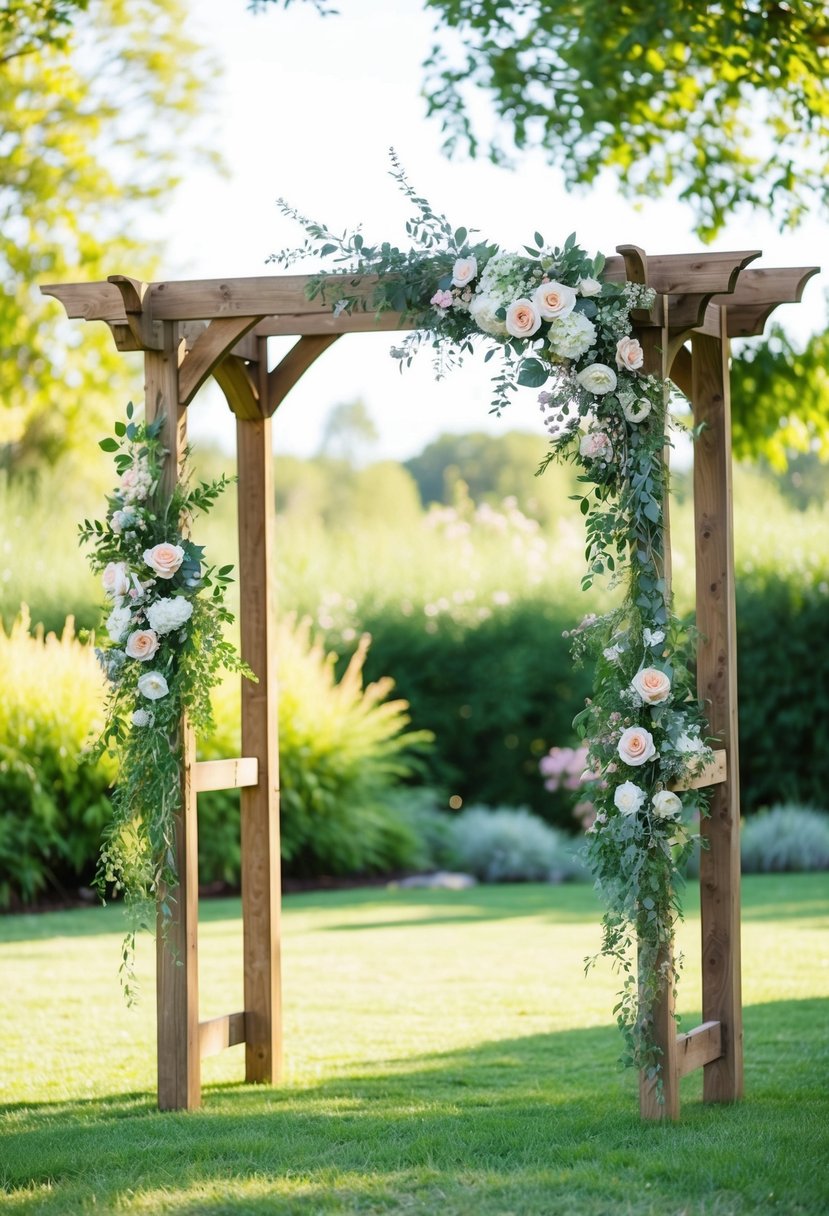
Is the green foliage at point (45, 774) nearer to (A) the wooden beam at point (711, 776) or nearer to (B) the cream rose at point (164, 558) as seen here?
(B) the cream rose at point (164, 558)

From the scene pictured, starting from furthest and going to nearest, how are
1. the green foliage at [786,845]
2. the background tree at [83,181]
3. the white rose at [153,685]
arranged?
1. the background tree at [83,181]
2. the green foliage at [786,845]
3. the white rose at [153,685]

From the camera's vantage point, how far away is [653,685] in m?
4.32

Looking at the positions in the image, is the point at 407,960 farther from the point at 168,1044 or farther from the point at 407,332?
the point at 407,332

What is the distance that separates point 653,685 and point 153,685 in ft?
5.08

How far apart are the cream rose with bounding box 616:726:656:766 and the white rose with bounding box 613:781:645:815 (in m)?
0.07

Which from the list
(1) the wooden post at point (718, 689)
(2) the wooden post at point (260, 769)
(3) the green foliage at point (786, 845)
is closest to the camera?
(1) the wooden post at point (718, 689)

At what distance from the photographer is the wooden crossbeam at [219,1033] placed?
16.1ft

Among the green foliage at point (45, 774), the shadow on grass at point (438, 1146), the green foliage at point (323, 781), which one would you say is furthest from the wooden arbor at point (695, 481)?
the green foliage at point (323, 781)

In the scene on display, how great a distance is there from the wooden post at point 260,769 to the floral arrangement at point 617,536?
116 centimetres

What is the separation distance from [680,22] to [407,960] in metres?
5.09

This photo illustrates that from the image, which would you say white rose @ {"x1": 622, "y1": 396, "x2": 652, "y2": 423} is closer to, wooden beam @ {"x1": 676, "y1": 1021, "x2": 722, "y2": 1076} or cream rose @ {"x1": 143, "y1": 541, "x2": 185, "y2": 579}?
cream rose @ {"x1": 143, "y1": 541, "x2": 185, "y2": 579}

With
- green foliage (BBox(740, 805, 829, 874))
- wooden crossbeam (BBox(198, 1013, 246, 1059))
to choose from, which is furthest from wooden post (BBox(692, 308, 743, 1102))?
green foliage (BBox(740, 805, 829, 874))

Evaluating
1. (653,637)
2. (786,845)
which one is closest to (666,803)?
(653,637)

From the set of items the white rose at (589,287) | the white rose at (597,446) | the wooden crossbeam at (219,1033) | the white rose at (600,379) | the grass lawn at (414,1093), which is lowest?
the grass lawn at (414,1093)
